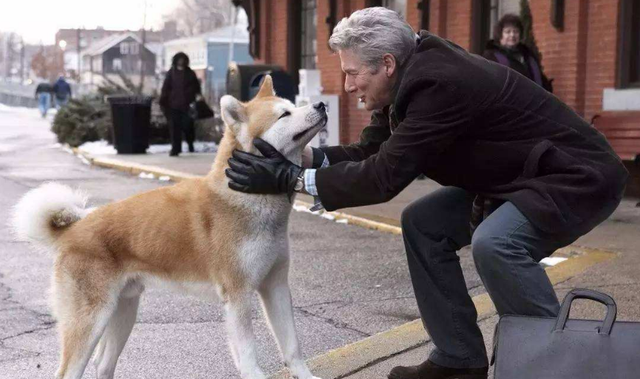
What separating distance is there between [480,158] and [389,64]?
0.54m

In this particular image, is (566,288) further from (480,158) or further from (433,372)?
(480,158)

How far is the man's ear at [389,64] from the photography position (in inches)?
146

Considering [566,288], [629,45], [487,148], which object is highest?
[629,45]

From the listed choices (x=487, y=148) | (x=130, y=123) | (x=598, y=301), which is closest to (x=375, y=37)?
(x=487, y=148)

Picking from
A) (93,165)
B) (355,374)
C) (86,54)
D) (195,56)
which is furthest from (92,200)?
(86,54)

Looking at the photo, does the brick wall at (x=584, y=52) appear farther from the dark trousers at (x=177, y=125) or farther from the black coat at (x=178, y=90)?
the dark trousers at (x=177, y=125)

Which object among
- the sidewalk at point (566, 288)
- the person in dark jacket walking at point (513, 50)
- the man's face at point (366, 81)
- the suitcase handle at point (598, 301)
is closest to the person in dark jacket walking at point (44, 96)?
the sidewalk at point (566, 288)

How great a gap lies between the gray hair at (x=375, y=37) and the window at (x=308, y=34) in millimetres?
13930

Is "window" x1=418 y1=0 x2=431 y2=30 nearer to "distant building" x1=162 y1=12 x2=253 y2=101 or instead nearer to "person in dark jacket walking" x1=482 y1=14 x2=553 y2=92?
"person in dark jacket walking" x1=482 y1=14 x2=553 y2=92

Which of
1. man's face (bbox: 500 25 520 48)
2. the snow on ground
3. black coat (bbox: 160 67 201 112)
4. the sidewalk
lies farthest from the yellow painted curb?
the snow on ground

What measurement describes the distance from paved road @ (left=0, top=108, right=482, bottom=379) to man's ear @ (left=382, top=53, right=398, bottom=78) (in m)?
1.69

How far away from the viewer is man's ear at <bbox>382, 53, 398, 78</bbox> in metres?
3.70

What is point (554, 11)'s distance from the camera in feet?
36.0

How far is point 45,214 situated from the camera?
4137 mm
